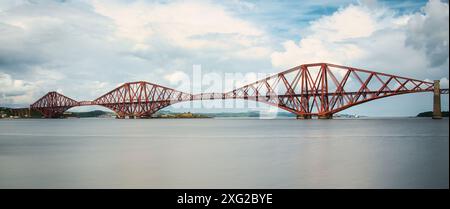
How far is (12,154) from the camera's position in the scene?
698 inches

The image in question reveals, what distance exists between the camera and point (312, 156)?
16391 millimetres

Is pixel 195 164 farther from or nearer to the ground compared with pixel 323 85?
nearer to the ground

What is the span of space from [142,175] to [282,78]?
76.6 m

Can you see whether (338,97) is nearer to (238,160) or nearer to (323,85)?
(323,85)

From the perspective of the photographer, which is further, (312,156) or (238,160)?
(312,156)

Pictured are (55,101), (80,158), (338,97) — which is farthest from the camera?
(55,101)

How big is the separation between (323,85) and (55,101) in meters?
84.1
